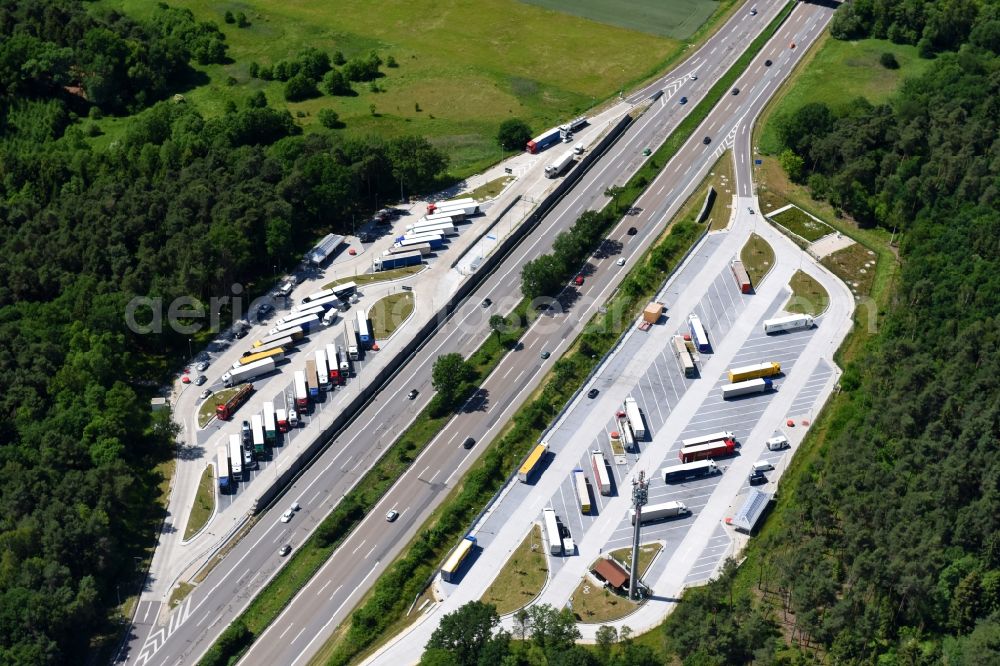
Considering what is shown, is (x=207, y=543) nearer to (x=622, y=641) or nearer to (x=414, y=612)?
(x=414, y=612)

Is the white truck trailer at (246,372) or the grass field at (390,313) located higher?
the grass field at (390,313)

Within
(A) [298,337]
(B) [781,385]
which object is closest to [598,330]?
(B) [781,385]

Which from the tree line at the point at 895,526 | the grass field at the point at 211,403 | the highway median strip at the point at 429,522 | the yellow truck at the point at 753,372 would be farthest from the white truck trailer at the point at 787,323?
the grass field at the point at 211,403

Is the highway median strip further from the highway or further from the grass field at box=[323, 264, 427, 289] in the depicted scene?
the grass field at box=[323, 264, 427, 289]

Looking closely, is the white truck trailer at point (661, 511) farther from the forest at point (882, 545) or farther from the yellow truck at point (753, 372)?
the yellow truck at point (753, 372)

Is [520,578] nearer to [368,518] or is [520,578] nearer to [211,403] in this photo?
[368,518]

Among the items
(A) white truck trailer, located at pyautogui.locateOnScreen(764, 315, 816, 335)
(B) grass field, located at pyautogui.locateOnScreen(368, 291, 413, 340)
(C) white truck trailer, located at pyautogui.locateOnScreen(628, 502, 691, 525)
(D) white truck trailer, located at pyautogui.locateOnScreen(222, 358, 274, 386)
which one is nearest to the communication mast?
(C) white truck trailer, located at pyautogui.locateOnScreen(628, 502, 691, 525)

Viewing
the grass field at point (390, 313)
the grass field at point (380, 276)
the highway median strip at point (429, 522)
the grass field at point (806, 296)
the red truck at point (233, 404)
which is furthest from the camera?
the grass field at point (380, 276)
